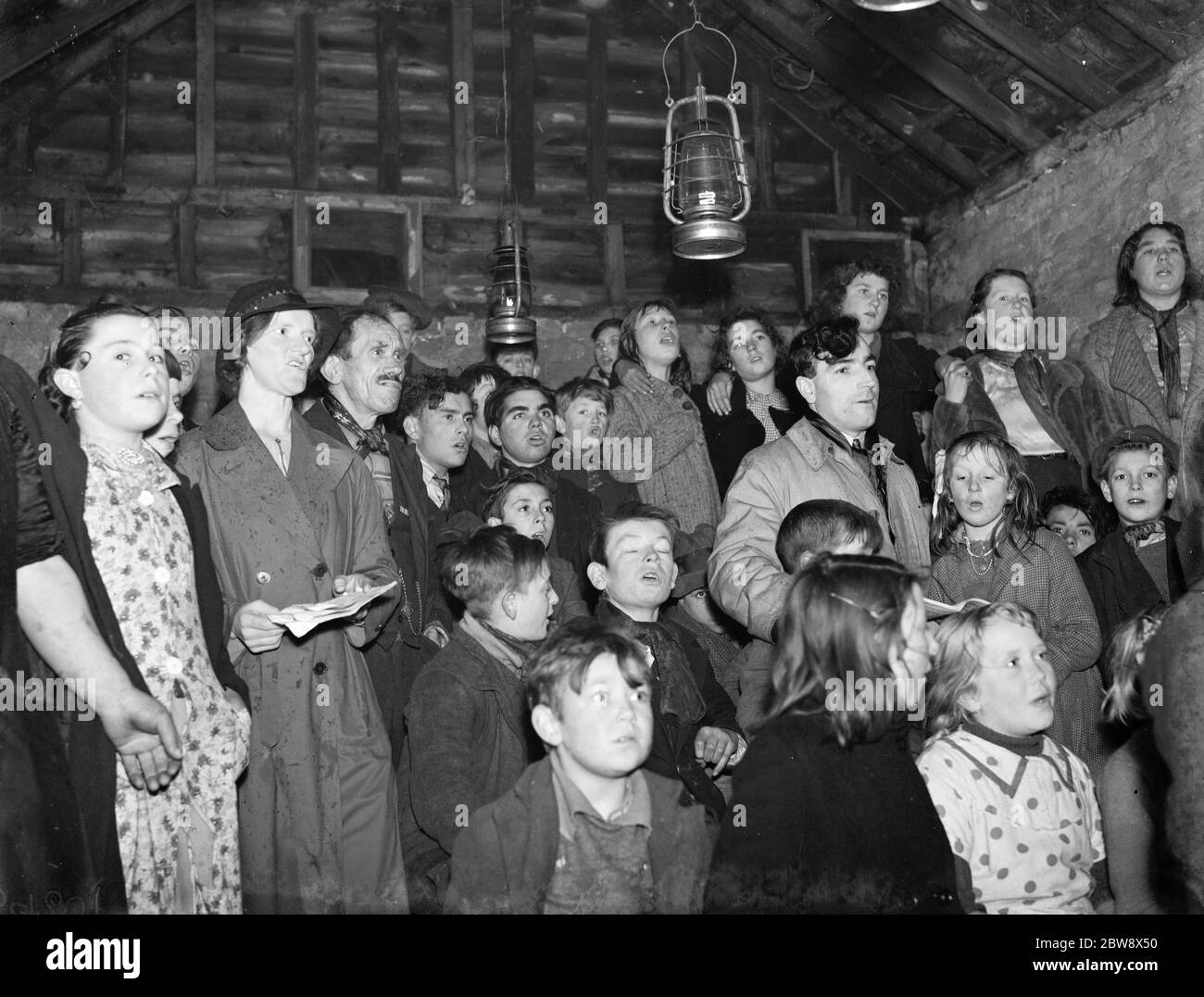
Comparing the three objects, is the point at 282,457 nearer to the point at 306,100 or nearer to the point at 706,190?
the point at 706,190

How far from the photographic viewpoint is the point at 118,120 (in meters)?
9.66

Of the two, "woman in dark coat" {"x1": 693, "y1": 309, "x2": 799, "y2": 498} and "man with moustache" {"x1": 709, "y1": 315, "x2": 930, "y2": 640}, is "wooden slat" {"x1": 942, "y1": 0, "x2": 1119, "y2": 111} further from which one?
"man with moustache" {"x1": 709, "y1": 315, "x2": 930, "y2": 640}

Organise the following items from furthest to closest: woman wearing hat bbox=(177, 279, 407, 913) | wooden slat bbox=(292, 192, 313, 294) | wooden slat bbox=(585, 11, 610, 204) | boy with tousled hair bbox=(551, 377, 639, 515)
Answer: wooden slat bbox=(585, 11, 610, 204) < wooden slat bbox=(292, 192, 313, 294) < boy with tousled hair bbox=(551, 377, 639, 515) < woman wearing hat bbox=(177, 279, 407, 913)

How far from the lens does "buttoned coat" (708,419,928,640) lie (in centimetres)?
439

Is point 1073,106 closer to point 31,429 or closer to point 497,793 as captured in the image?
point 497,793

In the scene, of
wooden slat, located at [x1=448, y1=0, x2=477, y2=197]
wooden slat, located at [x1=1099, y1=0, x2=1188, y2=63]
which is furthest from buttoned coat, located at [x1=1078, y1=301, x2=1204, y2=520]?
wooden slat, located at [x1=448, y1=0, x2=477, y2=197]

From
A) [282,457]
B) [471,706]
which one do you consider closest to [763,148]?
[282,457]

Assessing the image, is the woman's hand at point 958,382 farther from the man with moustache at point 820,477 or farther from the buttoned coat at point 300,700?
the buttoned coat at point 300,700

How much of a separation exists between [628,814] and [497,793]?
0.84m

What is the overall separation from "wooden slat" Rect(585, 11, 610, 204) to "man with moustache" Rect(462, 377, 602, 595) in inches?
185

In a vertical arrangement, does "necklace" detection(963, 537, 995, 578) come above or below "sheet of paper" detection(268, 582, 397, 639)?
above

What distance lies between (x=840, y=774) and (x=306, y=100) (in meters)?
8.11

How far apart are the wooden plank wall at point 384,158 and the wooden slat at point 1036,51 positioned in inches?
91.4
